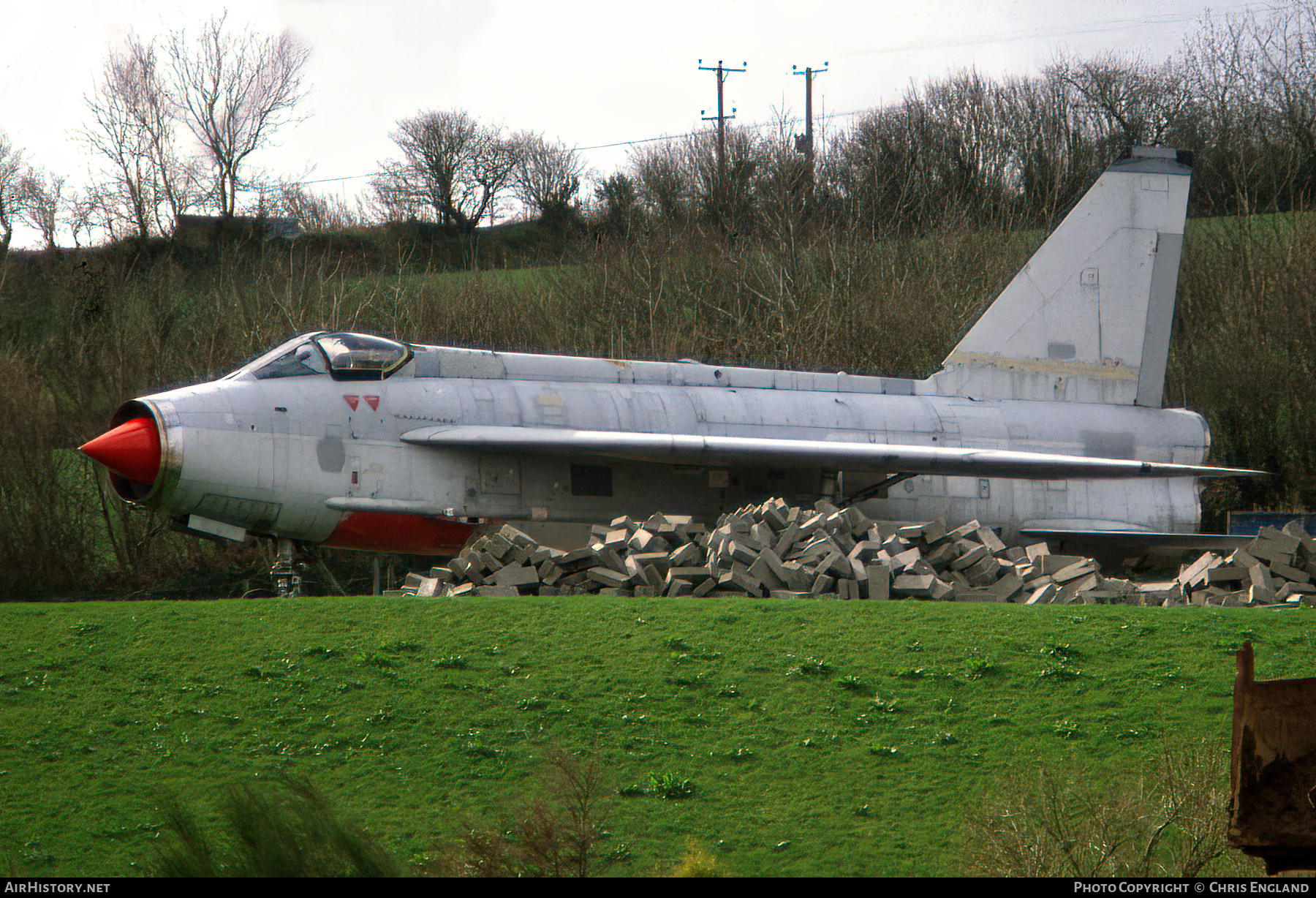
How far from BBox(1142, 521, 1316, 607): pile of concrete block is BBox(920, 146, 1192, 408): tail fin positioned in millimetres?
4347

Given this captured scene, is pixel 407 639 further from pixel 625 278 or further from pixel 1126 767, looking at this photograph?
pixel 625 278

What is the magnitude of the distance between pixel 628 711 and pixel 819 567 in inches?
166

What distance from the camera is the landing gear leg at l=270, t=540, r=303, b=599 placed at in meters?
11.6

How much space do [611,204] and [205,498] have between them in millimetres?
27902

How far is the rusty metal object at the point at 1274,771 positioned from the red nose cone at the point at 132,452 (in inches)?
389

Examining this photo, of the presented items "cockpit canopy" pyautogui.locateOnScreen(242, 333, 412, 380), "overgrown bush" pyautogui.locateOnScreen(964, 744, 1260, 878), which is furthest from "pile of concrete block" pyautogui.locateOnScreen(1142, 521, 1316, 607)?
"cockpit canopy" pyautogui.locateOnScreen(242, 333, 412, 380)

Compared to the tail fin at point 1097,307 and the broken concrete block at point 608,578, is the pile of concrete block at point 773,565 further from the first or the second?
the tail fin at point 1097,307

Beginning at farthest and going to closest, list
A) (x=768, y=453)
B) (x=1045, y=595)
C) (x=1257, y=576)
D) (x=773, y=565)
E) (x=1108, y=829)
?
(x=768, y=453)
(x=1257, y=576)
(x=1045, y=595)
(x=773, y=565)
(x=1108, y=829)

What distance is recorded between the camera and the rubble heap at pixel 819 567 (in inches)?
409

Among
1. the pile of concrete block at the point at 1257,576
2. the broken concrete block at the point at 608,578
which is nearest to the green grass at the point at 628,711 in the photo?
the broken concrete block at the point at 608,578

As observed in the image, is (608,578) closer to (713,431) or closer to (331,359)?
(713,431)

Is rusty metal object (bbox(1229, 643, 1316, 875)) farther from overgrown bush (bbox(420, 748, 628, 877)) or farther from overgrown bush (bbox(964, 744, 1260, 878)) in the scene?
overgrown bush (bbox(420, 748, 628, 877))

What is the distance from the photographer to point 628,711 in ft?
22.0

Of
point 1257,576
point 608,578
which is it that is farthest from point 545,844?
point 1257,576
